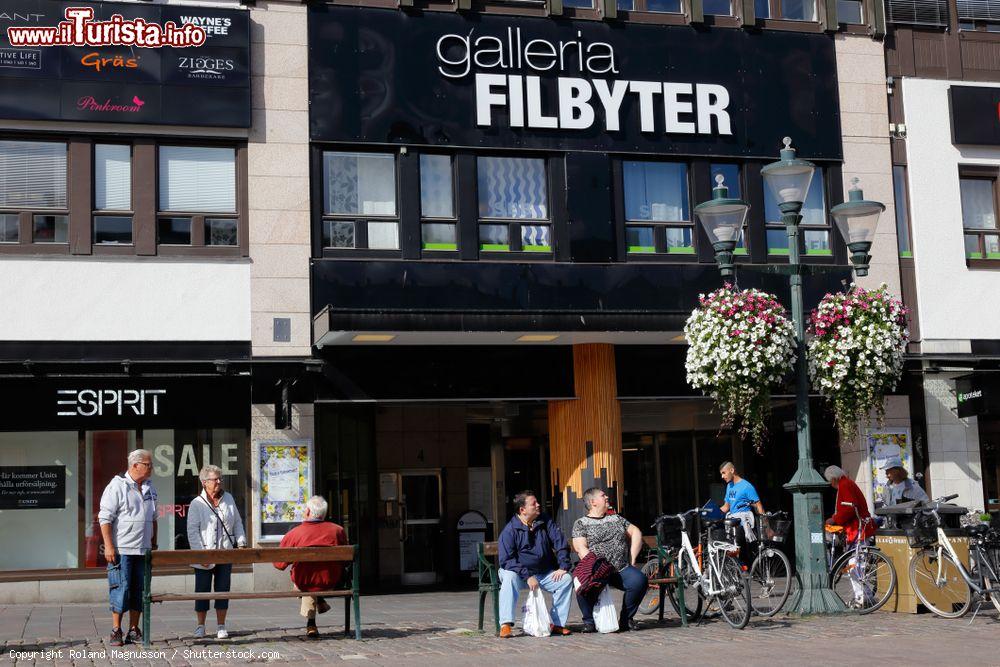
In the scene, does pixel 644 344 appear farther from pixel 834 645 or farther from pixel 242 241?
pixel 834 645

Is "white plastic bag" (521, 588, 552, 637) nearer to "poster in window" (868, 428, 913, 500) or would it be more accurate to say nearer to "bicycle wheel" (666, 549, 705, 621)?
"bicycle wheel" (666, 549, 705, 621)

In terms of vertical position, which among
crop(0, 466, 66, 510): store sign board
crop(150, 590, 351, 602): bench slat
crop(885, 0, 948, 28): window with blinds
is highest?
crop(885, 0, 948, 28): window with blinds

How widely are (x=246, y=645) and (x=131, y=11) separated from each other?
35.5 ft

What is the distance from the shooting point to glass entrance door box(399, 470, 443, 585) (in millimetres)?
23141

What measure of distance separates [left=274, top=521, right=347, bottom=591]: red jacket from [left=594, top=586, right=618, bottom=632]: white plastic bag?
2.52m

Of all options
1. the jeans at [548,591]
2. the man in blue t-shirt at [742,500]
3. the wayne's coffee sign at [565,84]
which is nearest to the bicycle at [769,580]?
the man in blue t-shirt at [742,500]

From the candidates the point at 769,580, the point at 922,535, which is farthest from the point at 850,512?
the point at 769,580

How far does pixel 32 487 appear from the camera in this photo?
60.5ft

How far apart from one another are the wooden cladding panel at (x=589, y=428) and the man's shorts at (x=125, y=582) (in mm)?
9266

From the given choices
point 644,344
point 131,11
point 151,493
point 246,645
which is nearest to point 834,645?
point 246,645

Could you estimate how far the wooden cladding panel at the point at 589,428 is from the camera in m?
20.3

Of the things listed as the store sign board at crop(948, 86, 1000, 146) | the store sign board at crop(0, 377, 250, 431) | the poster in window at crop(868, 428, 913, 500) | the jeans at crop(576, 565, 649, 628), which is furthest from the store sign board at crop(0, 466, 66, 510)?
the store sign board at crop(948, 86, 1000, 146)

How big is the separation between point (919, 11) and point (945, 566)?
12401 mm

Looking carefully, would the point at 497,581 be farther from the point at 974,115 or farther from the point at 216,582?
the point at 974,115
